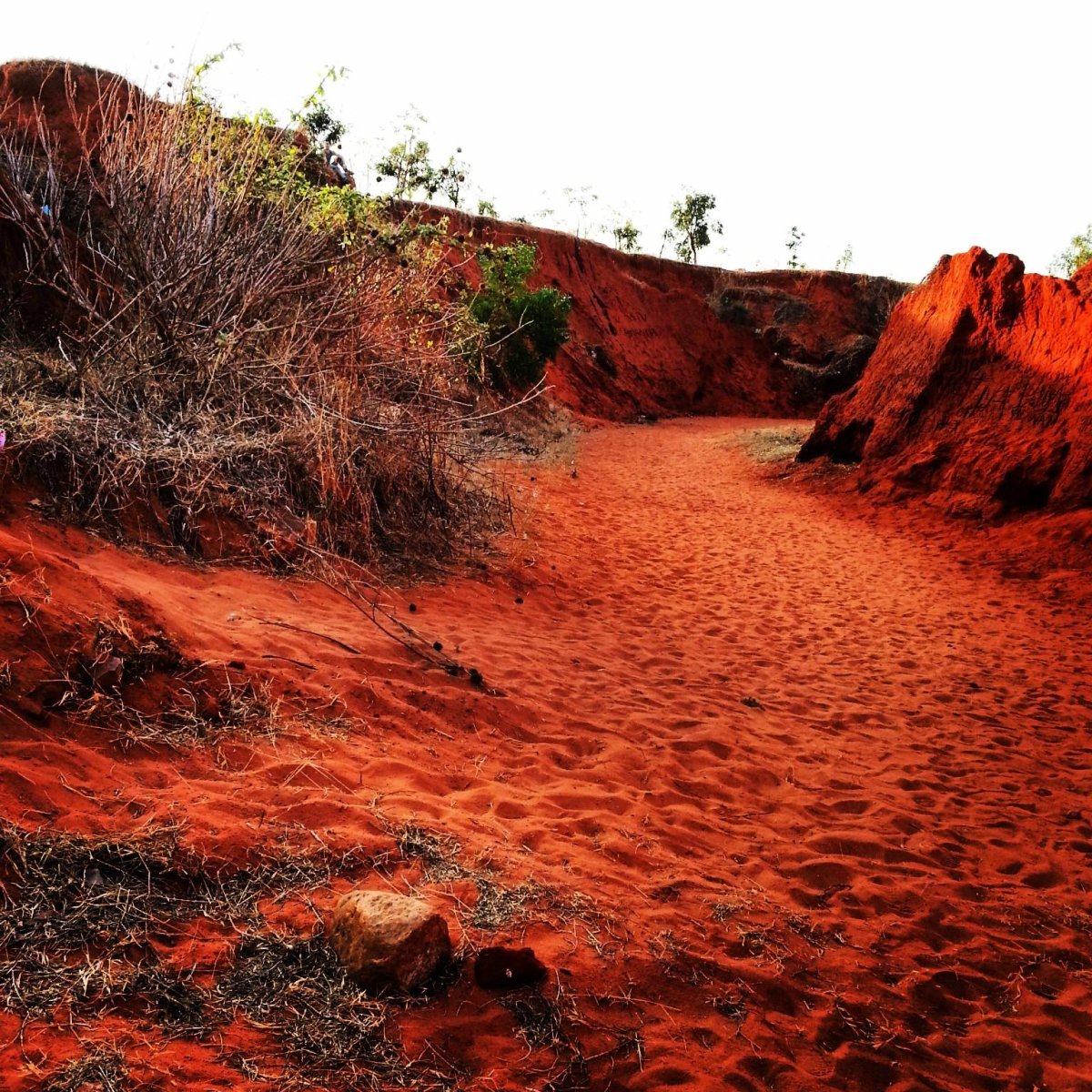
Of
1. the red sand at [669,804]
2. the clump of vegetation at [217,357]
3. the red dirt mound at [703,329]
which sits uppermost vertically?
the red dirt mound at [703,329]

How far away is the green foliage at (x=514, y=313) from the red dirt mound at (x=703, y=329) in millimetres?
5589

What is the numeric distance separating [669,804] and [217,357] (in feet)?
14.6

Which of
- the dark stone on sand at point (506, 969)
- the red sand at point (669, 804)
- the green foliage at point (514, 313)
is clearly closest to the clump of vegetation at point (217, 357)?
the red sand at point (669, 804)

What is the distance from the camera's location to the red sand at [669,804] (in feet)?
6.89

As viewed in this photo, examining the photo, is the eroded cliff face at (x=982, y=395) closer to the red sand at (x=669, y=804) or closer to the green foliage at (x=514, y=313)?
the red sand at (x=669, y=804)

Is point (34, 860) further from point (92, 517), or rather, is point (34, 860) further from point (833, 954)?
point (92, 517)

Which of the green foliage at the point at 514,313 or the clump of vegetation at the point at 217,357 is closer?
the clump of vegetation at the point at 217,357

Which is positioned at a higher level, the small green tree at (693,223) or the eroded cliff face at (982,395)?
the small green tree at (693,223)

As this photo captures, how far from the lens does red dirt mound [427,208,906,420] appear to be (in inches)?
905

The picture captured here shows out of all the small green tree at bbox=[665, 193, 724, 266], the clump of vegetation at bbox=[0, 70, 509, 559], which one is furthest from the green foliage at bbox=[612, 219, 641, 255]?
the clump of vegetation at bbox=[0, 70, 509, 559]

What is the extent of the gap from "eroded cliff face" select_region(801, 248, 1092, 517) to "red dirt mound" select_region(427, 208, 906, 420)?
1004 centimetres

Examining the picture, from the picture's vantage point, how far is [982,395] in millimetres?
10273

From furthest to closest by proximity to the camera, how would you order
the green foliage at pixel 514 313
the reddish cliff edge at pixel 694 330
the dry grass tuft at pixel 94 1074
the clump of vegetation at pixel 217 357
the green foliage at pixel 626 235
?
1. the green foliage at pixel 626 235
2. the reddish cliff edge at pixel 694 330
3. the green foliage at pixel 514 313
4. the clump of vegetation at pixel 217 357
5. the dry grass tuft at pixel 94 1074

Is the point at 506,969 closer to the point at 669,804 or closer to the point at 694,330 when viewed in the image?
the point at 669,804
